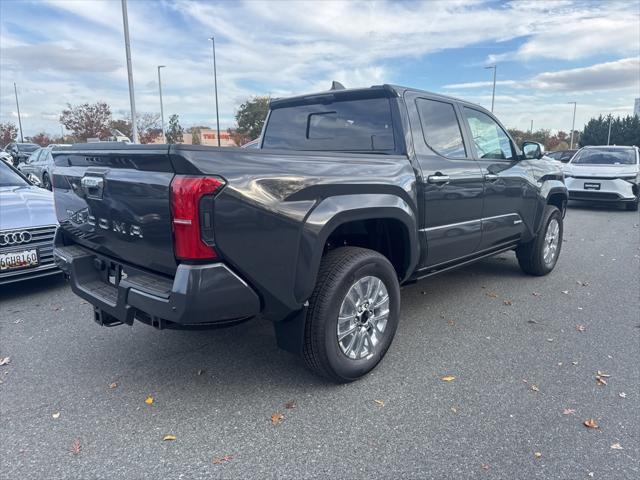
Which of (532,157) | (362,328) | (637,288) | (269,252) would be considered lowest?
(637,288)

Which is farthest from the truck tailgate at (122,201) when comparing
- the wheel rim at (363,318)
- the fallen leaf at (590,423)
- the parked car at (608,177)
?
the parked car at (608,177)

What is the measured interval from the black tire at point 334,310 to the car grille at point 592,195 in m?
11.3

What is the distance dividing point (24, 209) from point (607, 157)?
1378cm

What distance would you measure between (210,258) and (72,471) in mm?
1217

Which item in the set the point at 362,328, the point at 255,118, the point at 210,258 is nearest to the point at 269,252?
the point at 210,258

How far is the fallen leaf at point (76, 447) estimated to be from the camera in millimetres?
2449

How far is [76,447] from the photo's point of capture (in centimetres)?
249

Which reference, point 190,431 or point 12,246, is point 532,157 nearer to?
point 190,431

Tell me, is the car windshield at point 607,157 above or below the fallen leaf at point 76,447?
above

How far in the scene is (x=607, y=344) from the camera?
12.5ft

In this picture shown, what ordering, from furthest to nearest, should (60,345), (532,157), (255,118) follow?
(255,118) → (532,157) → (60,345)

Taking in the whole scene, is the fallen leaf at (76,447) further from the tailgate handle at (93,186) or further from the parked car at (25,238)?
the parked car at (25,238)

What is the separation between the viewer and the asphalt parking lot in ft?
7.85

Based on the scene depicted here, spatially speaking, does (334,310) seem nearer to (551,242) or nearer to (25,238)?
(25,238)
